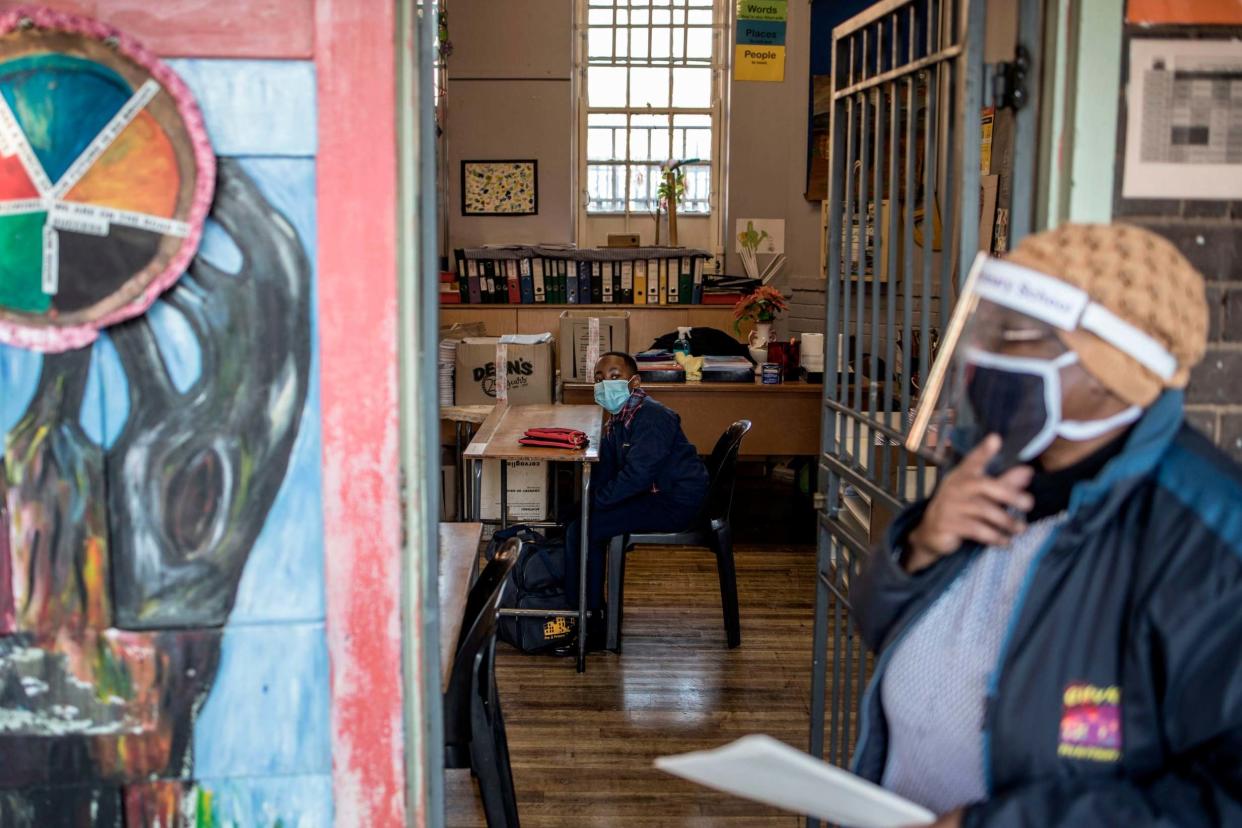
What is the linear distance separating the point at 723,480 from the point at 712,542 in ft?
0.91

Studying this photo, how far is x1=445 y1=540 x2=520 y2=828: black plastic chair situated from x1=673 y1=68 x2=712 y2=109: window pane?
A: 7.11 m

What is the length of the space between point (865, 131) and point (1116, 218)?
0.75 m

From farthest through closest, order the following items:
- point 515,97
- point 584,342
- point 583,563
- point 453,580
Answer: point 515,97 < point 584,342 < point 583,563 < point 453,580

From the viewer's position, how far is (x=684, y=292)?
311 inches

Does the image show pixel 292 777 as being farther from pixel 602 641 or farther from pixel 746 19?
pixel 746 19

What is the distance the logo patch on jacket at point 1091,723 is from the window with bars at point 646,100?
8.21m

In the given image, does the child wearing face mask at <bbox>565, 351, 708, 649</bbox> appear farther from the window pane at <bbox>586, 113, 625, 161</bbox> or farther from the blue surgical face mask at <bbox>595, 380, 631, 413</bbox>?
the window pane at <bbox>586, 113, 625, 161</bbox>

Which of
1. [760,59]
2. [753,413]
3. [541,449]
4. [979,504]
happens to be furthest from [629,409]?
[760,59]

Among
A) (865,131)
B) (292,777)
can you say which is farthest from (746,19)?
(292,777)

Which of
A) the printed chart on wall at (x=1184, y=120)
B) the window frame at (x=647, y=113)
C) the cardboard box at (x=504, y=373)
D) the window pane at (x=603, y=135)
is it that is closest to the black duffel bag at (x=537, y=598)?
the cardboard box at (x=504, y=373)

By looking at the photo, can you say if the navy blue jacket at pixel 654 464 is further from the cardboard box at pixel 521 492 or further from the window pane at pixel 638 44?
the window pane at pixel 638 44

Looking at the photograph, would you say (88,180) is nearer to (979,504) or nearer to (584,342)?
(979,504)

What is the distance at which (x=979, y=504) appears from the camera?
4.23ft

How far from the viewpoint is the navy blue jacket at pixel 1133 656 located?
111 cm
